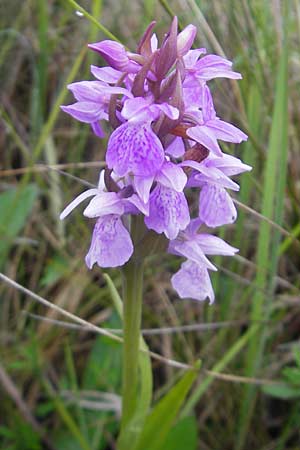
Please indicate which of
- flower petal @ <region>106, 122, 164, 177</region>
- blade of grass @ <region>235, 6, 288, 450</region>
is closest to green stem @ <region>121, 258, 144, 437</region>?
flower petal @ <region>106, 122, 164, 177</region>

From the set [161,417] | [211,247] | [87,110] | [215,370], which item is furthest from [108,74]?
[215,370]

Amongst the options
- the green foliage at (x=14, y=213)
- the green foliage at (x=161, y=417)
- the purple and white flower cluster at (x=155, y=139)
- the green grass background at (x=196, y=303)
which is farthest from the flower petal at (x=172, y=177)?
the green foliage at (x=14, y=213)

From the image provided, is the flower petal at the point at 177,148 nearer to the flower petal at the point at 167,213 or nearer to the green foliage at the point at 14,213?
the flower petal at the point at 167,213

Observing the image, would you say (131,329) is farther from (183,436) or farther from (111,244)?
(183,436)

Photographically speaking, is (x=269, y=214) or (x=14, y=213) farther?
(x=14, y=213)

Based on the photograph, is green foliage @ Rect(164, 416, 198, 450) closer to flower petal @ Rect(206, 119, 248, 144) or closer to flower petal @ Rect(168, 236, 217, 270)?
flower petal @ Rect(168, 236, 217, 270)

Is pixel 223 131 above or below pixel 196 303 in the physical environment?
above

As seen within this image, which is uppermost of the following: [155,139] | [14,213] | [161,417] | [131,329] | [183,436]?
[155,139]
